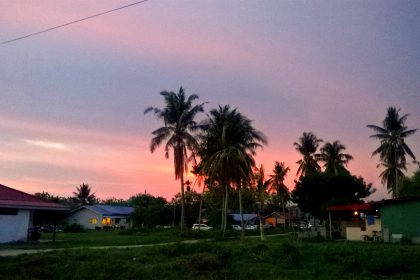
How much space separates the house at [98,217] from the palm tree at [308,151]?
31.0m

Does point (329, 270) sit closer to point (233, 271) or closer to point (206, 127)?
point (233, 271)

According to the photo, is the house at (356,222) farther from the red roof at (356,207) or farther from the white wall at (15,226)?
the white wall at (15,226)

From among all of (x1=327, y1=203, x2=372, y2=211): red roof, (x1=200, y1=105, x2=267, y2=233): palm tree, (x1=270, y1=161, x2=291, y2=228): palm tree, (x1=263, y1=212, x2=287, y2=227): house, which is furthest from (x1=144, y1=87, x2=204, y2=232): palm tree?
(x1=263, y1=212, x2=287, y2=227): house

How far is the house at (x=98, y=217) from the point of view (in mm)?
74750

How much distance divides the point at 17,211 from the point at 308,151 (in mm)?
42682

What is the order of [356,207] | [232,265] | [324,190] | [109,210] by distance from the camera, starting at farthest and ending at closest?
1. [109,210]
2. [324,190]
3. [356,207]
4. [232,265]

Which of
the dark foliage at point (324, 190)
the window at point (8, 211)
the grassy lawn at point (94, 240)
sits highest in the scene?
the dark foliage at point (324, 190)

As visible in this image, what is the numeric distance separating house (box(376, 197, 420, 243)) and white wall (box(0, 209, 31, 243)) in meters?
26.3

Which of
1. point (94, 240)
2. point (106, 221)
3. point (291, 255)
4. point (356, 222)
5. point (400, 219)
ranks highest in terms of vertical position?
point (400, 219)

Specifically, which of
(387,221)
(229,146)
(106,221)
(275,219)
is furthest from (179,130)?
(275,219)

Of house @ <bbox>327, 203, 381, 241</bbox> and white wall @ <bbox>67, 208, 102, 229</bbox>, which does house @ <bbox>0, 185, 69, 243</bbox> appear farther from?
white wall @ <bbox>67, 208, 102, 229</bbox>

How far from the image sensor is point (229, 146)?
138 ft

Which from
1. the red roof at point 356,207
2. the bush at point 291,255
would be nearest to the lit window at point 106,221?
the red roof at point 356,207

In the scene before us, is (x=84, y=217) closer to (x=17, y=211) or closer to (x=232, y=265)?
(x=17, y=211)
